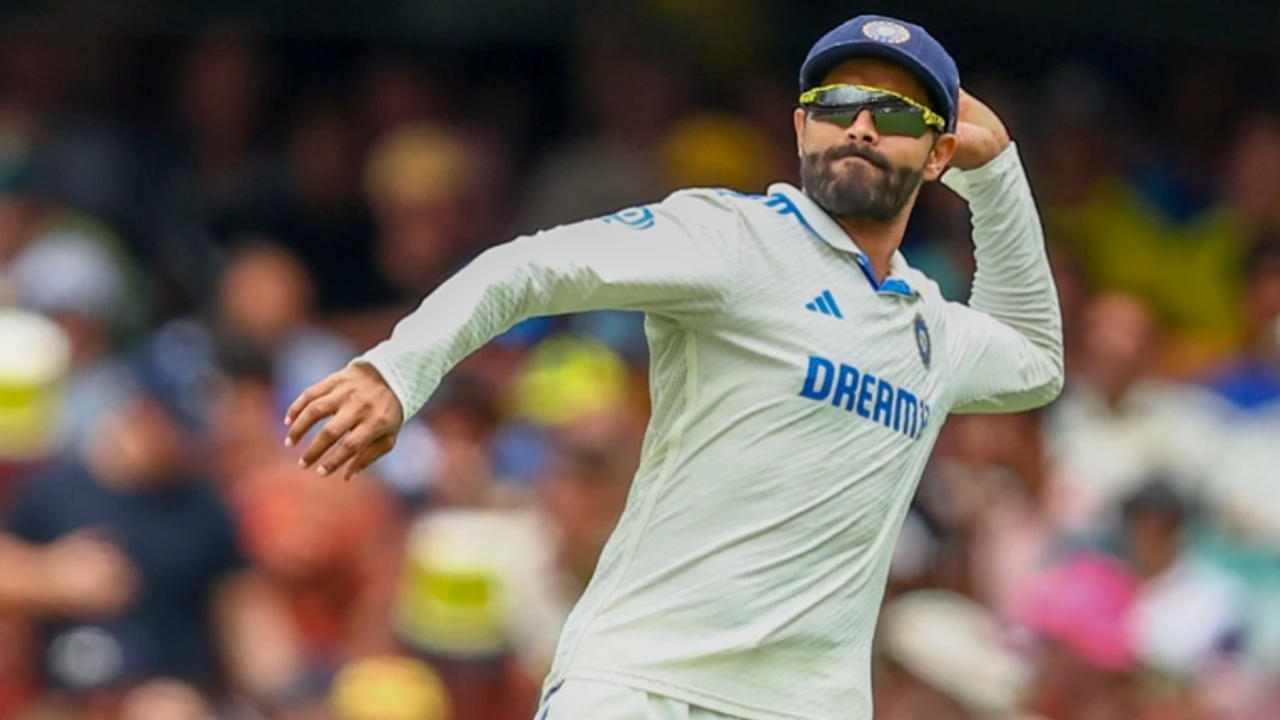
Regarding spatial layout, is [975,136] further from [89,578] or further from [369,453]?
[89,578]

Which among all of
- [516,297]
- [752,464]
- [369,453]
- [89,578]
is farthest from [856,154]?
[89,578]

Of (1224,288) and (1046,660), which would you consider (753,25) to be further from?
(1046,660)

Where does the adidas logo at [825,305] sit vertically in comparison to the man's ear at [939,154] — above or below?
below

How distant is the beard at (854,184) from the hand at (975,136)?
471mm

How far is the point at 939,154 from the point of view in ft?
18.6

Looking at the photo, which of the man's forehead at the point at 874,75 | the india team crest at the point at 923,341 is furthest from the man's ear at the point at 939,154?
the india team crest at the point at 923,341

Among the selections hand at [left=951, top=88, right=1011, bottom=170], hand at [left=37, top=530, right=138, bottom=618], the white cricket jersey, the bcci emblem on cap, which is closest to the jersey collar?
the white cricket jersey

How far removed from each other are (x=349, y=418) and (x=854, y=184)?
1.17 metres

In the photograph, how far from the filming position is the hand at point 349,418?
15.6 feet

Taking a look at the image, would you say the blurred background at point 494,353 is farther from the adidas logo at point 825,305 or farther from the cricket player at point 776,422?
the adidas logo at point 825,305

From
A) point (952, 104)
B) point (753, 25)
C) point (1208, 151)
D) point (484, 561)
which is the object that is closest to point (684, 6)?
point (753, 25)

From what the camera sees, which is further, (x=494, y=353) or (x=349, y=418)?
(x=494, y=353)

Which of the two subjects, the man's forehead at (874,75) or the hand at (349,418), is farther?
the man's forehead at (874,75)

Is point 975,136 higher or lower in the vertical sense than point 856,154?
higher
